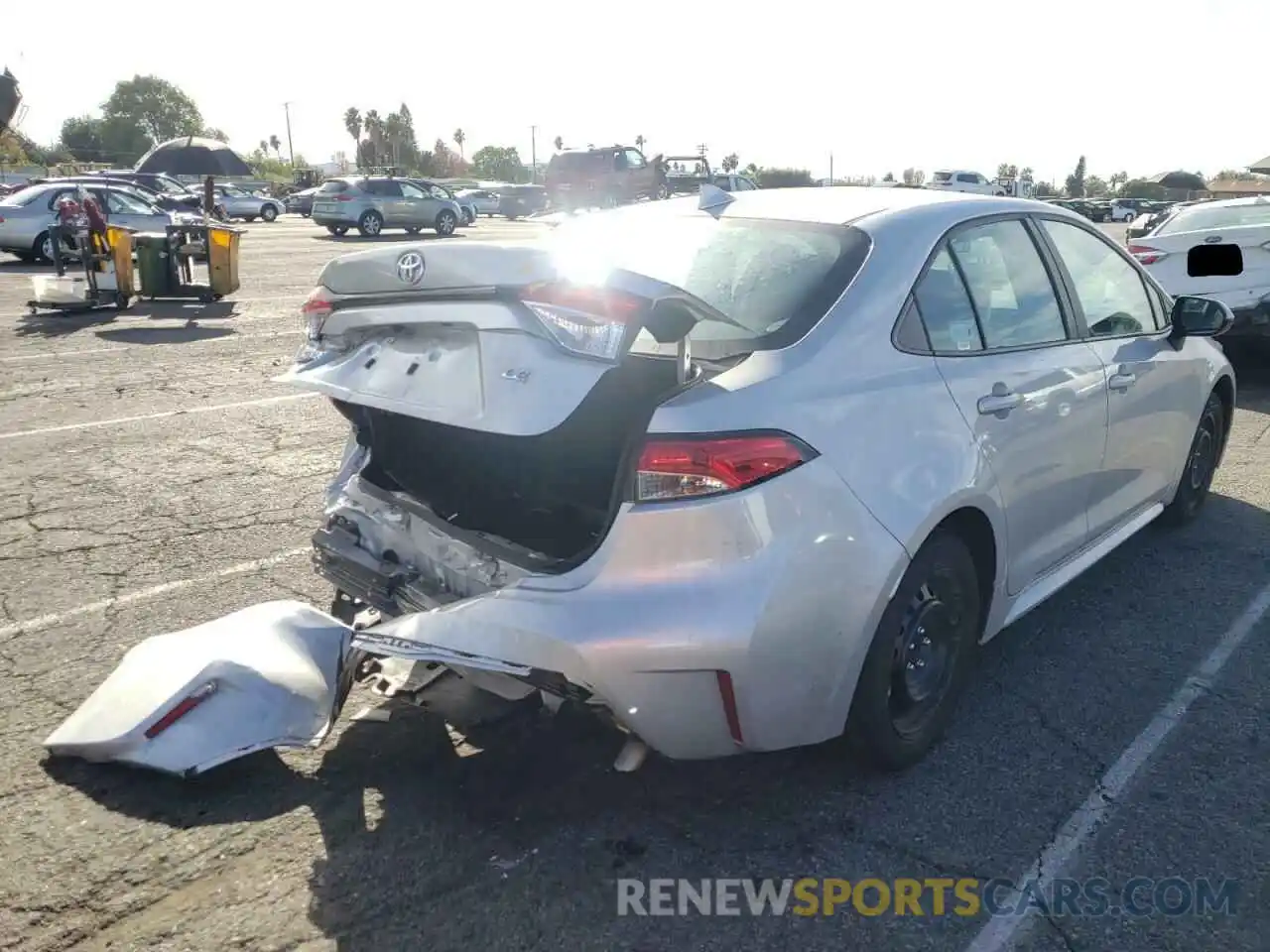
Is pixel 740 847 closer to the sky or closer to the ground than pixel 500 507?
closer to the ground

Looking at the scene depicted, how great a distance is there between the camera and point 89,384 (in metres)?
8.71

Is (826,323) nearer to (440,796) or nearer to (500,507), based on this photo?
(500,507)

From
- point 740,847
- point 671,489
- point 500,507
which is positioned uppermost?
point 671,489

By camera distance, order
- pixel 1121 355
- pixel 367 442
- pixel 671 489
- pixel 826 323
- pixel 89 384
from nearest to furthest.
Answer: pixel 671 489, pixel 826 323, pixel 367 442, pixel 1121 355, pixel 89 384

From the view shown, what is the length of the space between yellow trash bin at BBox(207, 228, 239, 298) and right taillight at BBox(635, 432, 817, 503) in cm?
1269

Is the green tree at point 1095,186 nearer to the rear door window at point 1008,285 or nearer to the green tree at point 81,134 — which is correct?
the green tree at point 81,134

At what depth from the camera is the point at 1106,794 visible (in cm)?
310

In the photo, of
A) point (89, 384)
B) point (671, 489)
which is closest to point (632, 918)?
point (671, 489)

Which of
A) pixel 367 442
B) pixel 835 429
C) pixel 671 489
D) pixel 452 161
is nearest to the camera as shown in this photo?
pixel 671 489

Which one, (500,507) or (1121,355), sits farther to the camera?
(1121,355)

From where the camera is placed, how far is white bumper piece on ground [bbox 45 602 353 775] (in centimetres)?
306

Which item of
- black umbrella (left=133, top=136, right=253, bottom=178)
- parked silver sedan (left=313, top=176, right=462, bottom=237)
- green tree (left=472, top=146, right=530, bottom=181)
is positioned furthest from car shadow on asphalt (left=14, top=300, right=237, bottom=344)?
green tree (left=472, top=146, right=530, bottom=181)

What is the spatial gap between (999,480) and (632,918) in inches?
68.6

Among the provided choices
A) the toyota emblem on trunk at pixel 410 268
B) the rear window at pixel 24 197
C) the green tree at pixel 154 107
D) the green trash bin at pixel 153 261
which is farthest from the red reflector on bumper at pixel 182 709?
the green tree at pixel 154 107
